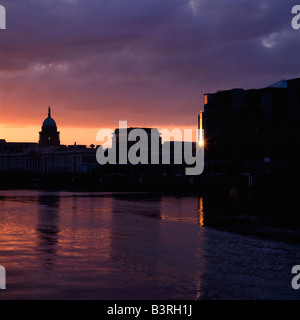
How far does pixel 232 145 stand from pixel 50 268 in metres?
157

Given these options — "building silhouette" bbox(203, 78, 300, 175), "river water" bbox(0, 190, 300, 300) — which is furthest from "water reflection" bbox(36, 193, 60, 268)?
"building silhouette" bbox(203, 78, 300, 175)

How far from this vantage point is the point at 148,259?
2598 cm

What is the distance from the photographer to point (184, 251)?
94.3 feet

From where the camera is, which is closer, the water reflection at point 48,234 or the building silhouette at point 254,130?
the water reflection at point 48,234

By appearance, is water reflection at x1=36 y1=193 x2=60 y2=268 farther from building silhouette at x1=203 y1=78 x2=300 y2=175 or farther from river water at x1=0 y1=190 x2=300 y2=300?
building silhouette at x1=203 y1=78 x2=300 y2=175

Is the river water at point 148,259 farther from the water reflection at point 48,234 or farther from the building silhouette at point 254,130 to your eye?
the building silhouette at point 254,130

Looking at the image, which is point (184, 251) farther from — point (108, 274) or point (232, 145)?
point (232, 145)

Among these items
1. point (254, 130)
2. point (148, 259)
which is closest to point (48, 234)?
point (148, 259)

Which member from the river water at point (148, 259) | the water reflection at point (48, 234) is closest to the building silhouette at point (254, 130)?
the water reflection at point (48, 234)

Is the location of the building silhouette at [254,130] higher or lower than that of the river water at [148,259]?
higher

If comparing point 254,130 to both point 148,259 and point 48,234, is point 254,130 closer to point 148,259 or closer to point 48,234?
point 48,234

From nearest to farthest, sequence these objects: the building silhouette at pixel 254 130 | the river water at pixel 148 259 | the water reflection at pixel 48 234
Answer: the river water at pixel 148 259 → the water reflection at pixel 48 234 → the building silhouette at pixel 254 130

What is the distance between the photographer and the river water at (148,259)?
19422 mm

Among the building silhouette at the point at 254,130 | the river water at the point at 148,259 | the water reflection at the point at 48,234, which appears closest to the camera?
the river water at the point at 148,259
